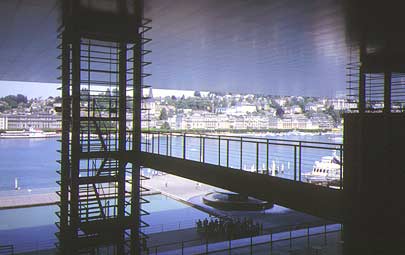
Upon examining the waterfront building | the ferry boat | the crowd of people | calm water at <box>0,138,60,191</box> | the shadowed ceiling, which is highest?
the shadowed ceiling

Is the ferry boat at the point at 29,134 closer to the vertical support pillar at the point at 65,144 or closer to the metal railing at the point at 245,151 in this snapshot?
the metal railing at the point at 245,151

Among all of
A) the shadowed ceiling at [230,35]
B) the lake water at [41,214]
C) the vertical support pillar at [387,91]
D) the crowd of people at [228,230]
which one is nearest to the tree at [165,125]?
the lake water at [41,214]

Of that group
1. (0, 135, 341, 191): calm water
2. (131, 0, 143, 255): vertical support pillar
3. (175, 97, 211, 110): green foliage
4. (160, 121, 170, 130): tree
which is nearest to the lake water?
(0, 135, 341, 191): calm water

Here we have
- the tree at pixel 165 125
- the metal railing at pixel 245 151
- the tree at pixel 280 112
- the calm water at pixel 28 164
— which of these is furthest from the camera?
the tree at pixel 280 112

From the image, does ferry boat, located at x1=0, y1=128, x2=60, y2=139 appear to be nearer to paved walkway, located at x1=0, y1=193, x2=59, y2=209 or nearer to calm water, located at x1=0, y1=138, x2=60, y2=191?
calm water, located at x1=0, y1=138, x2=60, y2=191

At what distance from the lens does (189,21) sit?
6.68 meters

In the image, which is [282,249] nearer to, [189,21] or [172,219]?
[189,21]

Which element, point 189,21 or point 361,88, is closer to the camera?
point 189,21

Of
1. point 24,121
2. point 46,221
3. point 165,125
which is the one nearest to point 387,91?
point 46,221

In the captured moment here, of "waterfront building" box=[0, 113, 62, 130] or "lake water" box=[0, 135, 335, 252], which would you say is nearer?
"lake water" box=[0, 135, 335, 252]

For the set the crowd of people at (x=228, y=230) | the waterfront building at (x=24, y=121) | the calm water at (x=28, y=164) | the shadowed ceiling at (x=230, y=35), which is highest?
the shadowed ceiling at (x=230, y=35)

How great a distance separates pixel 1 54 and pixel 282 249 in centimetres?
A: 926

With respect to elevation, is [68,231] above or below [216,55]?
below

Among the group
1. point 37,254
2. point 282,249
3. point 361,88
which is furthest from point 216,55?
point 37,254
